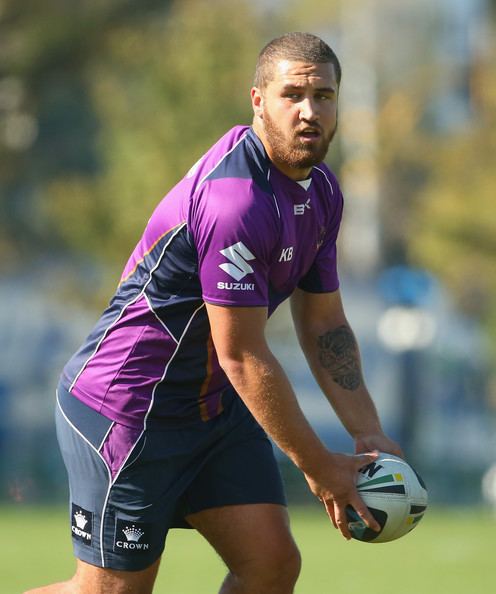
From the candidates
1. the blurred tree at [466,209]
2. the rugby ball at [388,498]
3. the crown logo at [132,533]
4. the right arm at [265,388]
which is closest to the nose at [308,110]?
the right arm at [265,388]

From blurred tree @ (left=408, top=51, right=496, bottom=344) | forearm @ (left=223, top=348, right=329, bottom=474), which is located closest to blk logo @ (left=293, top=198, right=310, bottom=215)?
forearm @ (left=223, top=348, right=329, bottom=474)

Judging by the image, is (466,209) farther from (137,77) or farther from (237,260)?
(237,260)

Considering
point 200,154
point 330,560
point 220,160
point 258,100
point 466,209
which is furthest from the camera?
Answer: point 466,209

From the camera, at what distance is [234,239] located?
5.20 meters

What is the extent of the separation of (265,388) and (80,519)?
1.07 meters

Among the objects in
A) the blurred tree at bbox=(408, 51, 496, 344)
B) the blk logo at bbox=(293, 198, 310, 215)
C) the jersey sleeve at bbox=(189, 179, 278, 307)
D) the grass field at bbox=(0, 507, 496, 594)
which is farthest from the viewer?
the blurred tree at bbox=(408, 51, 496, 344)

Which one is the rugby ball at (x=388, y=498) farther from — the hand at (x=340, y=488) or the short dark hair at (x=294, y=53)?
the short dark hair at (x=294, y=53)

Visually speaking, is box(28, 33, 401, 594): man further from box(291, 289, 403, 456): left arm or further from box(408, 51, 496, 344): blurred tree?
box(408, 51, 496, 344): blurred tree

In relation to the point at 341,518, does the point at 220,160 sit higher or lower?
higher

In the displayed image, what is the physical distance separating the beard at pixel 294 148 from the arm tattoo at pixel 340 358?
1018 mm

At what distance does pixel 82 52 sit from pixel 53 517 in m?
8.63

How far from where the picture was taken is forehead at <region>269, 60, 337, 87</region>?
17.5 ft

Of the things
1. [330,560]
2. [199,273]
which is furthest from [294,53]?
[330,560]

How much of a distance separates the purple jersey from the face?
116 mm
